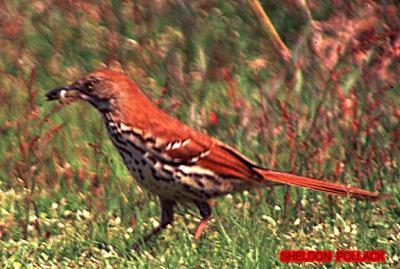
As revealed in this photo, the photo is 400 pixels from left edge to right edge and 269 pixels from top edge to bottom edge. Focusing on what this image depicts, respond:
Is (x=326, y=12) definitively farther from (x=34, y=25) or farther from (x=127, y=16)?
(x=34, y=25)

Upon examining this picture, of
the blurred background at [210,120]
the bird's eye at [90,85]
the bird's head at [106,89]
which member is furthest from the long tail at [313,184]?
the bird's eye at [90,85]

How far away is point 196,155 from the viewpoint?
6.89m

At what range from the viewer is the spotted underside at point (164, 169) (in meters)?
6.75

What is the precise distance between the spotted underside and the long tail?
0.16 metres

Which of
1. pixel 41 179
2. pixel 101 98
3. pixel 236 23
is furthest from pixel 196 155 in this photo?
pixel 236 23

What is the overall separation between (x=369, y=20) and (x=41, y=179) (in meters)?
2.39

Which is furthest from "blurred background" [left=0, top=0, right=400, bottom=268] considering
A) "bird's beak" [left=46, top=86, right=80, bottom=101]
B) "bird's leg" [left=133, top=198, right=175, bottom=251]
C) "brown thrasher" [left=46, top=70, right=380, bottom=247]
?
"bird's beak" [left=46, top=86, right=80, bottom=101]

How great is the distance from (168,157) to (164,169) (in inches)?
2.6

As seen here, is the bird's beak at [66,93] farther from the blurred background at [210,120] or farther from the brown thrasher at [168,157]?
the blurred background at [210,120]

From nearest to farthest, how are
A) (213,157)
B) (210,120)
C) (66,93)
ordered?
(213,157), (66,93), (210,120)

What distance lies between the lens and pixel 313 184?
6969 millimetres

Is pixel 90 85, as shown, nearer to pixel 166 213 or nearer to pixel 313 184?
pixel 166 213

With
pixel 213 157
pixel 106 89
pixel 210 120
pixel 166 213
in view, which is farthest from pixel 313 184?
pixel 210 120

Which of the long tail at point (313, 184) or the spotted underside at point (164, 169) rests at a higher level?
the spotted underside at point (164, 169)
